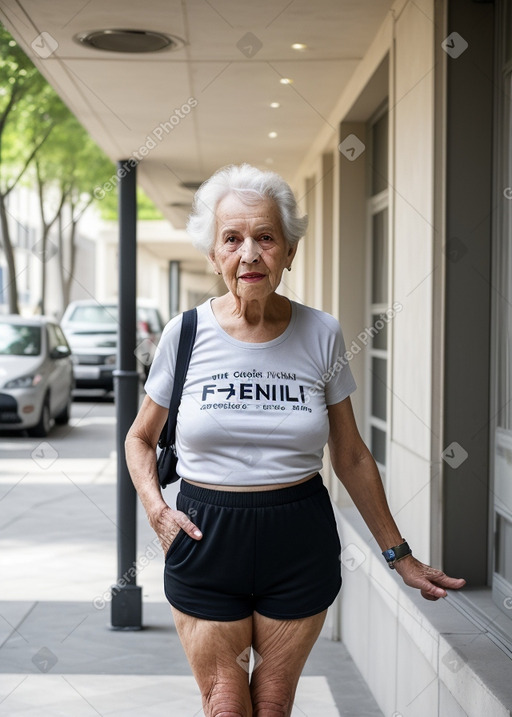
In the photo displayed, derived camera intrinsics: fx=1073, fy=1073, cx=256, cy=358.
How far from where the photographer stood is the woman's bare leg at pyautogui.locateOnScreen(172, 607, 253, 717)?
270 centimetres

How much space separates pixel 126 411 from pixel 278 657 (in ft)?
11.8

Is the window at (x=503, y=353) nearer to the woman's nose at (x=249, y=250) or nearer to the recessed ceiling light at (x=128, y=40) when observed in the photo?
the woman's nose at (x=249, y=250)

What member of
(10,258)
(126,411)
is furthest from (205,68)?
(10,258)

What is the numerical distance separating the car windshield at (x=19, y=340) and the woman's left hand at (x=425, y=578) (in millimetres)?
13559

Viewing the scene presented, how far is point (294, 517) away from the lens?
2703mm

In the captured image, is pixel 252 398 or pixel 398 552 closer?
pixel 252 398

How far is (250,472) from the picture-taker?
105 inches

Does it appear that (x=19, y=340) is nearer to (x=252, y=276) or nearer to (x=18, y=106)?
(x=18, y=106)

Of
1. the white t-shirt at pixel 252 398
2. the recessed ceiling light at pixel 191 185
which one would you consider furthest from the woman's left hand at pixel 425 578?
the recessed ceiling light at pixel 191 185

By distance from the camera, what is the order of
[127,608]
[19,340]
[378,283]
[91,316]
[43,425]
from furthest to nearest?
[91,316]
[19,340]
[43,425]
[378,283]
[127,608]

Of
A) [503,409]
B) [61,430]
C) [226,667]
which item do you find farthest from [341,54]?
[61,430]

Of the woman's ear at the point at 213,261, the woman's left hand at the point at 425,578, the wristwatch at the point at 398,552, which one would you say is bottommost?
the woman's left hand at the point at 425,578

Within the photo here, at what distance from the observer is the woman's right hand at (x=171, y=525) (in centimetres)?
267

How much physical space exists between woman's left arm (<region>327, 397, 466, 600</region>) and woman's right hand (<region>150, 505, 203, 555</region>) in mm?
492
